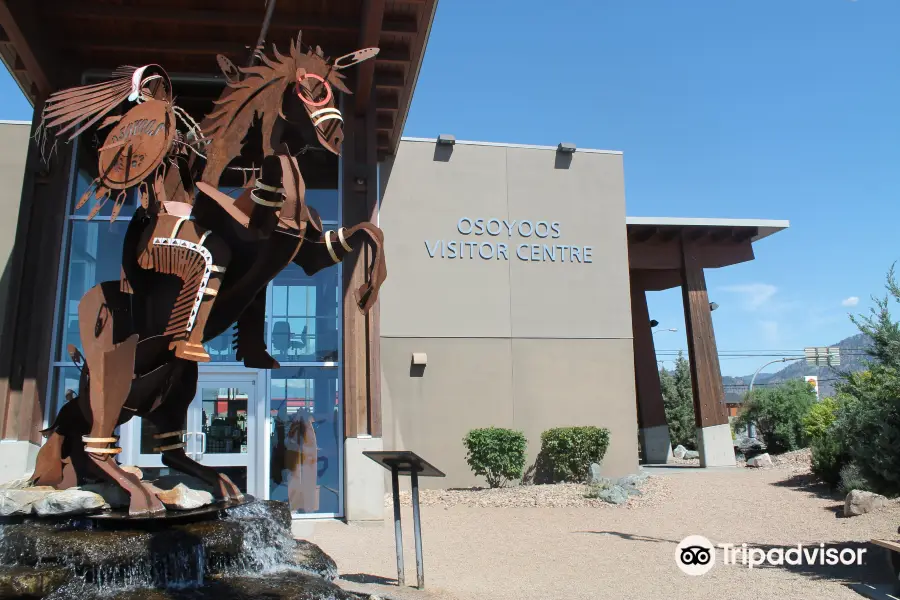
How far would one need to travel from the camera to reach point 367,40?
35.9ft

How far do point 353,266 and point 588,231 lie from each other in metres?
7.55

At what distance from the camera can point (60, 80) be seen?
11.7 meters

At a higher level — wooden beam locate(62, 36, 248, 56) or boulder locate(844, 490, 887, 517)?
wooden beam locate(62, 36, 248, 56)

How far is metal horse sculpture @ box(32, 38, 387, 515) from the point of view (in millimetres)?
5539

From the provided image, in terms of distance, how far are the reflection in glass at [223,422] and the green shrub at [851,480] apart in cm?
964

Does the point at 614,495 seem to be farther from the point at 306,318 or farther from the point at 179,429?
the point at 179,429

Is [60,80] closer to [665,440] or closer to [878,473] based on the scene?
[878,473]

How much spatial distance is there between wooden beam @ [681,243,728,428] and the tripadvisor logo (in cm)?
1102

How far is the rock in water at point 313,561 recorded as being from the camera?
6.22 m

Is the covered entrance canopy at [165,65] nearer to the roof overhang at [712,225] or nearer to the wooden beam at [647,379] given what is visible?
the roof overhang at [712,225]

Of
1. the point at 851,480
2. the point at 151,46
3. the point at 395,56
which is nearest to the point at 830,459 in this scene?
the point at 851,480

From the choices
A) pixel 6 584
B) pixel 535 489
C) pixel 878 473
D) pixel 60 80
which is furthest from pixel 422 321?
pixel 6 584

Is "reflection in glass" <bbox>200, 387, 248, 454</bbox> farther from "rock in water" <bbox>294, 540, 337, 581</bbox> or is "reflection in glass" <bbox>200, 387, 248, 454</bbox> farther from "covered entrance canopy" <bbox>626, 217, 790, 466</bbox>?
"covered entrance canopy" <bbox>626, 217, 790, 466</bbox>

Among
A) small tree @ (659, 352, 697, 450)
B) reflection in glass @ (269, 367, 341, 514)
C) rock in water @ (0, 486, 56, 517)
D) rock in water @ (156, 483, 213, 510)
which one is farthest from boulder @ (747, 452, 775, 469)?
rock in water @ (0, 486, 56, 517)
